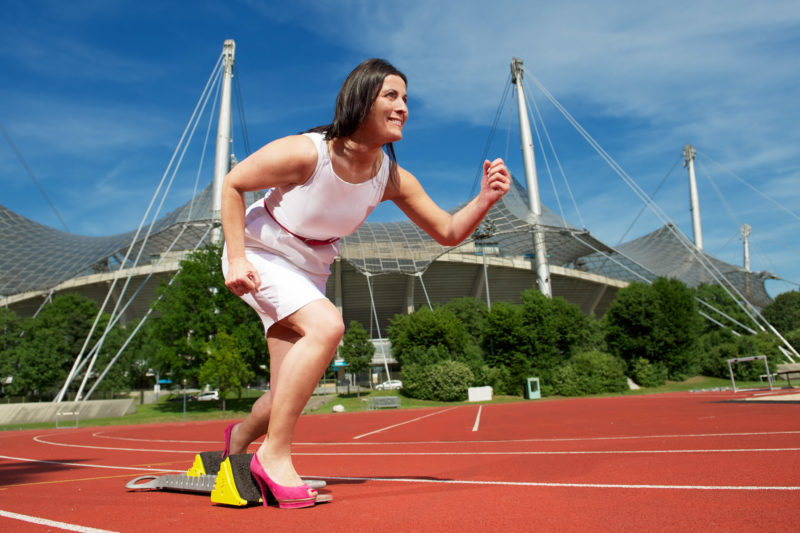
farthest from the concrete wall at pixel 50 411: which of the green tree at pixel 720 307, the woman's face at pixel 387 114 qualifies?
the green tree at pixel 720 307

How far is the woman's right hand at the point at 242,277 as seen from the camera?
8.39 ft

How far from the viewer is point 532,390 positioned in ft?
101

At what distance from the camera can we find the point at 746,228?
331ft

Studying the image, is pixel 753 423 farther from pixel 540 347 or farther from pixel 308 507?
pixel 540 347

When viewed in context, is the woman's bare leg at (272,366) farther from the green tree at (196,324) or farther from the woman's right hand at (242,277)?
the green tree at (196,324)

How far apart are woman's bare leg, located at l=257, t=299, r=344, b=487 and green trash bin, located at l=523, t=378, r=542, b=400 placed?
2875 centimetres

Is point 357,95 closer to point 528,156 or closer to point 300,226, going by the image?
point 300,226

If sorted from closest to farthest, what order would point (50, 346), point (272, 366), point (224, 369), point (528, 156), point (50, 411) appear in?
point (272, 366), point (50, 411), point (224, 369), point (50, 346), point (528, 156)

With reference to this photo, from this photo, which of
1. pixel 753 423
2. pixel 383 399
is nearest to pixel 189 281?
pixel 383 399

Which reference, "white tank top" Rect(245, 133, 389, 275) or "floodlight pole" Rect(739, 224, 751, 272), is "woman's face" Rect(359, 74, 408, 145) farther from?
"floodlight pole" Rect(739, 224, 751, 272)

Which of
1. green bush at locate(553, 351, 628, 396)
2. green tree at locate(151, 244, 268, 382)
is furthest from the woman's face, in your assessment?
green bush at locate(553, 351, 628, 396)

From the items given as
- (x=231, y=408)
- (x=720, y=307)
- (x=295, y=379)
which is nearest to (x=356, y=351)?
(x=231, y=408)

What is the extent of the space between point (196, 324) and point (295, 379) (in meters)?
27.3

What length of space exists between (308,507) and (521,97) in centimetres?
4902
